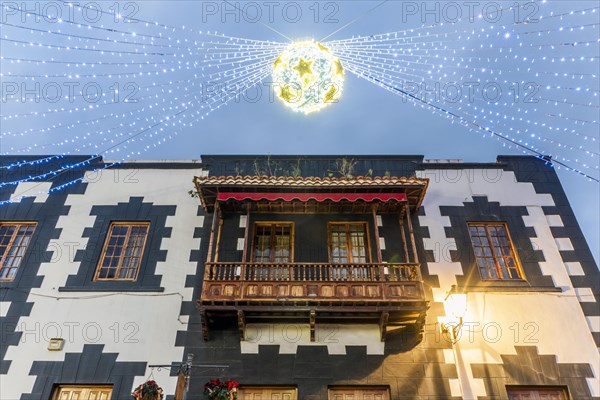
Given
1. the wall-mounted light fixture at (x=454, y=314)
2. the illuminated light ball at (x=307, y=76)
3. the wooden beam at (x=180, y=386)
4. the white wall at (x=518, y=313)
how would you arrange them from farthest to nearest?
the wall-mounted light fixture at (x=454, y=314)
the white wall at (x=518, y=313)
the illuminated light ball at (x=307, y=76)
the wooden beam at (x=180, y=386)

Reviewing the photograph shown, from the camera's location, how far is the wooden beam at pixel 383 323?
31.2 ft

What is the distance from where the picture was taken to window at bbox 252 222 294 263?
11219 mm

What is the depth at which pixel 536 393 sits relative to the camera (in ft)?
30.7

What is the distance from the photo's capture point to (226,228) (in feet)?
37.9

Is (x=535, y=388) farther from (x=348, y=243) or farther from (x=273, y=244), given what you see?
(x=273, y=244)

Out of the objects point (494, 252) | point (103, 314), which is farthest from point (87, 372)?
point (494, 252)

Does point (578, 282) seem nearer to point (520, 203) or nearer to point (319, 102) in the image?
point (520, 203)

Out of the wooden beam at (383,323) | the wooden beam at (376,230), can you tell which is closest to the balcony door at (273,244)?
the wooden beam at (376,230)

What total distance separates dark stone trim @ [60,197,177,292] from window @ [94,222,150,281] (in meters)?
0.12

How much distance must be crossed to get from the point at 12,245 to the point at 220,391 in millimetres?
6758

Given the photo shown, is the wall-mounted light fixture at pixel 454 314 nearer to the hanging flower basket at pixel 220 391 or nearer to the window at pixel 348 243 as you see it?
the window at pixel 348 243

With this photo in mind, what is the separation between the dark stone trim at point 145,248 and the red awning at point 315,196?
195 centimetres

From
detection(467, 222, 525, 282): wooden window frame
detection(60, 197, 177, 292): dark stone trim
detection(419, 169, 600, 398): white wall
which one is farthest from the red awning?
detection(467, 222, 525, 282): wooden window frame

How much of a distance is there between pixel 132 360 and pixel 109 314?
1.20 metres
